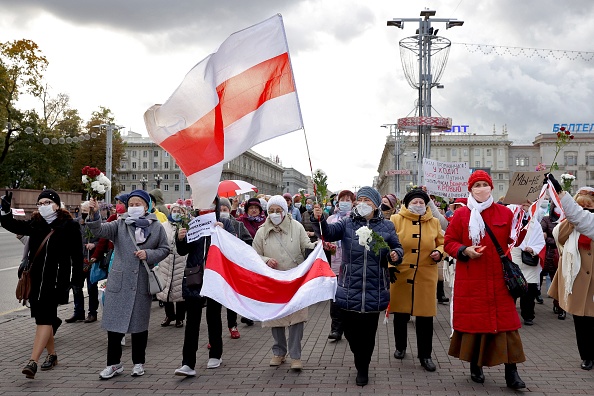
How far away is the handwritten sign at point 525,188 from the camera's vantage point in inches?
258

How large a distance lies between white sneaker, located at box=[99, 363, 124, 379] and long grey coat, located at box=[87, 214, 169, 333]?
405mm

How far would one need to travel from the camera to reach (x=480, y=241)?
18.2ft

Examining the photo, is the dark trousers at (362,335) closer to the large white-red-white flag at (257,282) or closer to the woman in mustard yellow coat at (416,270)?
the large white-red-white flag at (257,282)

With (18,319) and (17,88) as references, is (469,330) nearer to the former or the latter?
(18,319)

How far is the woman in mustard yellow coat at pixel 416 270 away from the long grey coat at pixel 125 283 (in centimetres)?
274

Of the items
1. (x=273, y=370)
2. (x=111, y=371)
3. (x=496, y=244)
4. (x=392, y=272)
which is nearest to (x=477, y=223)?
(x=496, y=244)

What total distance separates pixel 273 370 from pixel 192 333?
979 mm

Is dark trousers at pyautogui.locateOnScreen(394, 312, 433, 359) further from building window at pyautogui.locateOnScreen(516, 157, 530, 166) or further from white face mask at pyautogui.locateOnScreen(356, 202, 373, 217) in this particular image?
building window at pyautogui.locateOnScreen(516, 157, 530, 166)

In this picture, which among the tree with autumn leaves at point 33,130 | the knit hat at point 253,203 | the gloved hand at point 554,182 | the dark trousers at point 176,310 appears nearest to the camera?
the gloved hand at point 554,182

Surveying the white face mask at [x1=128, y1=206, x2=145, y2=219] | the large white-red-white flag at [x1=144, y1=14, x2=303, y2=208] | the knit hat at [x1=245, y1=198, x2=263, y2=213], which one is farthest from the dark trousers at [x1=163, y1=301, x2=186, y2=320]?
the large white-red-white flag at [x1=144, y1=14, x2=303, y2=208]

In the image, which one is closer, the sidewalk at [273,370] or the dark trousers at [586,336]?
the sidewalk at [273,370]

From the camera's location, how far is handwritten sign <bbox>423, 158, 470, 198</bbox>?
11977 mm

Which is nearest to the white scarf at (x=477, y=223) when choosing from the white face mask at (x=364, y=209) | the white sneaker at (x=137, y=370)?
the white face mask at (x=364, y=209)

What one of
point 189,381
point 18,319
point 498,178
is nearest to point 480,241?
point 189,381
